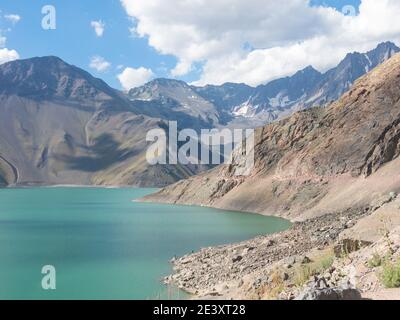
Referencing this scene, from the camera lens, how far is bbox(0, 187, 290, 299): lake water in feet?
130

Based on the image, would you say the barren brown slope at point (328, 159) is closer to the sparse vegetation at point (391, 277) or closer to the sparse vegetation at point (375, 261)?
the sparse vegetation at point (375, 261)

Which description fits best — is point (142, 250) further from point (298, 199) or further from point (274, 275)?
point (298, 199)

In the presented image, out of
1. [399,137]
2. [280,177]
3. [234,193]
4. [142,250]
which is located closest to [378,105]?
[399,137]

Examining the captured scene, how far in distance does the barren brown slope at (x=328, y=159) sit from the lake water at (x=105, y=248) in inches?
391

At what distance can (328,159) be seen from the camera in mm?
110188

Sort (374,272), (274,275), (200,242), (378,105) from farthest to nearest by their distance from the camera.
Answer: (378,105) < (200,242) < (274,275) < (374,272)

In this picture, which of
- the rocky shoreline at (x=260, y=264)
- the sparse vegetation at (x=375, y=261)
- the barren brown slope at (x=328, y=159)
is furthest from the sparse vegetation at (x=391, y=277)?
the barren brown slope at (x=328, y=159)

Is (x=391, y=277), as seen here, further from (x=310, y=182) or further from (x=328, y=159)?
(x=328, y=159)

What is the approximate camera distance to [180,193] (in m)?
161

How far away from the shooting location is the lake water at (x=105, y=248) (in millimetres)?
39656

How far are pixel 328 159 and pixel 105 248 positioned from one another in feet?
206

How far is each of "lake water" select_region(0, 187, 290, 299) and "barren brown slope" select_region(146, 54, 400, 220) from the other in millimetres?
9933
